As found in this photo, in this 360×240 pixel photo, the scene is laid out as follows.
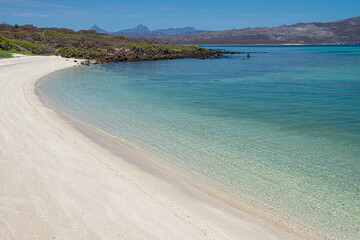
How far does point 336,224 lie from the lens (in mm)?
5242

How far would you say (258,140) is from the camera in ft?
32.7

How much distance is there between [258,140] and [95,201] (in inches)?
247

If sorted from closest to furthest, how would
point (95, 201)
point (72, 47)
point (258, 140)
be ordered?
point (95, 201) < point (258, 140) < point (72, 47)

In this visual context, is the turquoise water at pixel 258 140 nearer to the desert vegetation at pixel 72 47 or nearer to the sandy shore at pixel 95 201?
the sandy shore at pixel 95 201

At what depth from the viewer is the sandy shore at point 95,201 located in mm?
4641

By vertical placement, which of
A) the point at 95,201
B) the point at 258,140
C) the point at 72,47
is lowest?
the point at 258,140

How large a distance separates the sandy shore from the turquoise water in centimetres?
85

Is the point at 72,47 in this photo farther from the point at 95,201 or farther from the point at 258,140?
the point at 95,201

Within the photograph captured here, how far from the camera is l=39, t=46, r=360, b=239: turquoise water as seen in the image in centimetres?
587

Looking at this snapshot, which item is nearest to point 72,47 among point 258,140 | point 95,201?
point 258,140

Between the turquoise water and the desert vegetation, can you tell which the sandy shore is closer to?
the turquoise water

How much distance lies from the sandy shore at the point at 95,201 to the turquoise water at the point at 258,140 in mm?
850

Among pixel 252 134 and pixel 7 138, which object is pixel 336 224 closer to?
pixel 252 134

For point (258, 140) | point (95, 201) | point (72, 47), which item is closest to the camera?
point (95, 201)
